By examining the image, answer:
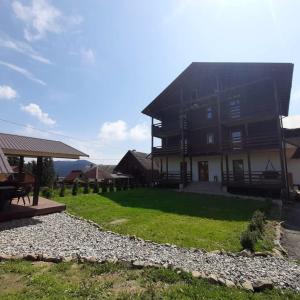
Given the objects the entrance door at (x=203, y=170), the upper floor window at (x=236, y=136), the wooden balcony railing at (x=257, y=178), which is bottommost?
the wooden balcony railing at (x=257, y=178)

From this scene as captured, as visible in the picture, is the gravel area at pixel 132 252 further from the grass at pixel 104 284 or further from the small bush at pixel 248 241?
the small bush at pixel 248 241

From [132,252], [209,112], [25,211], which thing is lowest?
[132,252]

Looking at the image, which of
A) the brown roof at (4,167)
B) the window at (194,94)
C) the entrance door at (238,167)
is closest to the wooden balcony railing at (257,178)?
the entrance door at (238,167)

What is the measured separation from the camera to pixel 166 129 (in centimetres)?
2847

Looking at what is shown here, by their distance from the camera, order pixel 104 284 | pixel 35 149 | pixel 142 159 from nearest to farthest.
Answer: pixel 104 284 → pixel 35 149 → pixel 142 159

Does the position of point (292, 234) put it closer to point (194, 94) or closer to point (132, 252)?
point (132, 252)

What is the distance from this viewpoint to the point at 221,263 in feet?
18.8

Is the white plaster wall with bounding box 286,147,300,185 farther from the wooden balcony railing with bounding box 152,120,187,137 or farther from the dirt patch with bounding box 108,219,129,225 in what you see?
the dirt patch with bounding box 108,219,129,225

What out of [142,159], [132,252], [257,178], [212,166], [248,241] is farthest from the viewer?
[142,159]

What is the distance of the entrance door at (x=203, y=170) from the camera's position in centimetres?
2667

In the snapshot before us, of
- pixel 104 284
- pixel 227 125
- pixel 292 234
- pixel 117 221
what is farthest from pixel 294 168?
pixel 104 284

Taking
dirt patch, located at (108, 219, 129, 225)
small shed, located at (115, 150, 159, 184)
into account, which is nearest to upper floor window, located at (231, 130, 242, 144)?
small shed, located at (115, 150, 159, 184)

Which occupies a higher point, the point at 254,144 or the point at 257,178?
the point at 254,144

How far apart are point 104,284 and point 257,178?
18.6 meters
